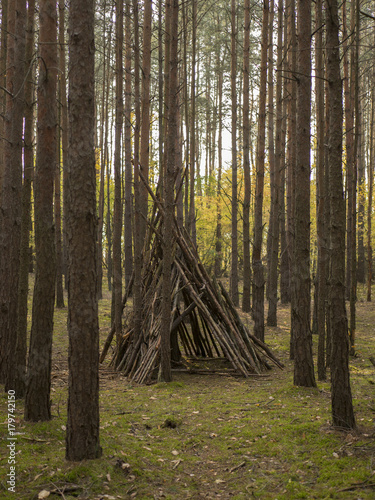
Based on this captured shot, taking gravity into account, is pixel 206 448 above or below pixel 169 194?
below

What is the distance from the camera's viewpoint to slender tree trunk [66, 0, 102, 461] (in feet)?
11.7

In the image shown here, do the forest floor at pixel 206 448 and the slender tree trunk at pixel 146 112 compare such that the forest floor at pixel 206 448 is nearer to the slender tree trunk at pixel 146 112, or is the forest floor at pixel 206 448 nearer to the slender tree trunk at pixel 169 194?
the slender tree trunk at pixel 169 194

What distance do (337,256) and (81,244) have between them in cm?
250

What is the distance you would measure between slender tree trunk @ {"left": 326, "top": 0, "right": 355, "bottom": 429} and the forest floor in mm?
303

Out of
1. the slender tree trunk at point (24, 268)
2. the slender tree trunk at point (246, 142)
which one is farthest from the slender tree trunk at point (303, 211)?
the slender tree trunk at point (246, 142)

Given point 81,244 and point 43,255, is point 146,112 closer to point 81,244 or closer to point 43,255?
point 43,255

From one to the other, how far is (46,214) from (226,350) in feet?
13.9

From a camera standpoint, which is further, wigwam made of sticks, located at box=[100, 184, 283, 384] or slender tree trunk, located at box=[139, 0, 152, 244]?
slender tree trunk, located at box=[139, 0, 152, 244]

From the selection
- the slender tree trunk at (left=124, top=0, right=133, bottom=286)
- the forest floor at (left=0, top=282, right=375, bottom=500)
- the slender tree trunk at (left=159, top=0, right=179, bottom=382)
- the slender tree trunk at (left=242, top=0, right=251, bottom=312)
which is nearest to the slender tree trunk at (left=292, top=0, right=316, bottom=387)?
the forest floor at (left=0, top=282, right=375, bottom=500)

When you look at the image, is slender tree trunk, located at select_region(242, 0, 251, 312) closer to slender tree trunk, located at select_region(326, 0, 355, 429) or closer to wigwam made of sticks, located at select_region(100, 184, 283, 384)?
wigwam made of sticks, located at select_region(100, 184, 283, 384)

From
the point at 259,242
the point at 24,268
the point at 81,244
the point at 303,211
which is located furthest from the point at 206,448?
the point at 259,242

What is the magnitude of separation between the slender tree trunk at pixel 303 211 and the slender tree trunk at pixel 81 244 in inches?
140

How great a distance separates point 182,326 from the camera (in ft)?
27.0

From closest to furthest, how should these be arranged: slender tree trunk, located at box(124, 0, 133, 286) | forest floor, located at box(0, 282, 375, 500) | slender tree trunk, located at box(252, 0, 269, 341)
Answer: forest floor, located at box(0, 282, 375, 500) < slender tree trunk, located at box(252, 0, 269, 341) < slender tree trunk, located at box(124, 0, 133, 286)
